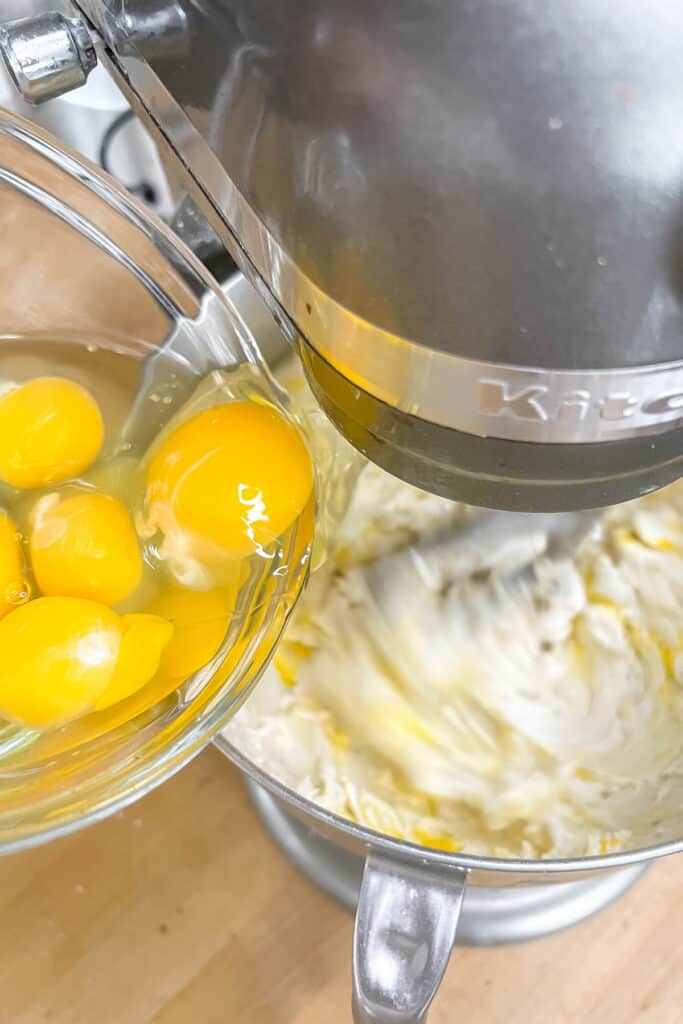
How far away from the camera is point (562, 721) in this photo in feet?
2.67

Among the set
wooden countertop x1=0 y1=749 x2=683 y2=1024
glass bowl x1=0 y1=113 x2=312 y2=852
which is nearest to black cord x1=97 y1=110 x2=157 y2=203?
glass bowl x1=0 y1=113 x2=312 y2=852

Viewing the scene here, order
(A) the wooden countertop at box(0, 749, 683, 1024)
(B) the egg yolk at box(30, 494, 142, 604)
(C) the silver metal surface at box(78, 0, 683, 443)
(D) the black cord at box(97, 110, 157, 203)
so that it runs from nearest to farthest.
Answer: (C) the silver metal surface at box(78, 0, 683, 443)
(B) the egg yolk at box(30, 494, 142, 604)
(A) the wooden countertop at box(0, 749, 683, 1024)
(D) the black cord at box(97, 110, 157, 203)

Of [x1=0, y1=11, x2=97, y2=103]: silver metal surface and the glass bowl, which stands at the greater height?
[x1=0, y1=11, x2=97, y2=103]: silver metal surface

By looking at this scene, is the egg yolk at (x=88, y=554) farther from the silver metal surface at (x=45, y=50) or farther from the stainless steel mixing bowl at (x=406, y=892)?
the silver metal surface at (x=45, y=50)

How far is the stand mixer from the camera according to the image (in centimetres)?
35

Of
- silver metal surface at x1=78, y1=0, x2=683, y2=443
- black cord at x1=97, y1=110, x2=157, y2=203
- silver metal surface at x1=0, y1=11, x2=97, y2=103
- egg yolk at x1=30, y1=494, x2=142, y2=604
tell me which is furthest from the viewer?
black cord at x1=97, y1=110, x2=157, y2=203

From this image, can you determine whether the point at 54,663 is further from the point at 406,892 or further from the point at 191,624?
the point at 406,892

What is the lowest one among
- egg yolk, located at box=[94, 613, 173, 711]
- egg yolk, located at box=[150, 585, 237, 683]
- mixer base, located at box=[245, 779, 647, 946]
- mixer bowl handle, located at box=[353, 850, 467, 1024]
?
mixer base, located at box=[245, 779, 647, 946]

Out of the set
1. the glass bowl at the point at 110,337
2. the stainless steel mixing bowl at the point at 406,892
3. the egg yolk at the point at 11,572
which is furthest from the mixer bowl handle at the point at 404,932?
the egg yolk at the point at 11,572

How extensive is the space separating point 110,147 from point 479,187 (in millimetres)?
727

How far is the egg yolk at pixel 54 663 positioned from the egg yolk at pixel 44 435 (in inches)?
4.2

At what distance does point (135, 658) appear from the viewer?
55 cm

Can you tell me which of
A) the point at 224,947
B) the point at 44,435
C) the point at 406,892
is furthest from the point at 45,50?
the point at 224,947

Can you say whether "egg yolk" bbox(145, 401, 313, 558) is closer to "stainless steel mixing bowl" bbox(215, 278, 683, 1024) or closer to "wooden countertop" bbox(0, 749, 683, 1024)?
"stainless steel mixing bowl" bbox(215, 278, 683, 1024)
